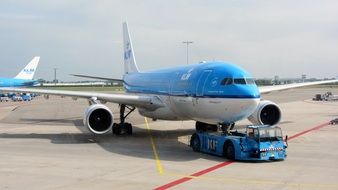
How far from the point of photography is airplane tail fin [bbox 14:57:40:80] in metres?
83.9

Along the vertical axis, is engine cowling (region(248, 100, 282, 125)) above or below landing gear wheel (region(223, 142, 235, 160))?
above

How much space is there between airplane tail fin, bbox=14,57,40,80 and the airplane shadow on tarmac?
58.6 m

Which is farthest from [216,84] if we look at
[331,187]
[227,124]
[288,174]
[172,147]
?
[331,187]

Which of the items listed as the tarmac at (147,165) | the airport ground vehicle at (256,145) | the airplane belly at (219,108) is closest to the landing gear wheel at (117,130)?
the tarmac at (147,165)

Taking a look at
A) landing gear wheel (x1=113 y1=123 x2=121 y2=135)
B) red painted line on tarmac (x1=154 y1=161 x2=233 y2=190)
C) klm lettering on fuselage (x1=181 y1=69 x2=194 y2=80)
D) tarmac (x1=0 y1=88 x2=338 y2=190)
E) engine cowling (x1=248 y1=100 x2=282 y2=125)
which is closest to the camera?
red painted line on tarmac (x1=154 y1=161 x2=233 y2=190)

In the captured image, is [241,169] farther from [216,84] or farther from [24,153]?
[24,153]

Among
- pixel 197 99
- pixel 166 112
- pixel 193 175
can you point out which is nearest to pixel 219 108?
pixel 197 99

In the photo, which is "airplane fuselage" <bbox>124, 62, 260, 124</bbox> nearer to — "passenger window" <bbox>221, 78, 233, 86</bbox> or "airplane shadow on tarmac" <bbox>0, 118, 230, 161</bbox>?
"passenger window" <bbox>221, 78, 233, 86</bbox>

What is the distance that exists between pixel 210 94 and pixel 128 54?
2198 cm

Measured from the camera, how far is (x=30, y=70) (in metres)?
85.3

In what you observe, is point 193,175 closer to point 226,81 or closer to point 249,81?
point 226,81

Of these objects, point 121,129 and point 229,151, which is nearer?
point 229,151

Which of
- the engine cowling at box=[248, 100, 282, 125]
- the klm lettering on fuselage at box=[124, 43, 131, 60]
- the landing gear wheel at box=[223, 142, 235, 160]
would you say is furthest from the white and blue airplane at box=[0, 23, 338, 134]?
the klm lettering on fuselage at box=[124, 43, 131, 60]

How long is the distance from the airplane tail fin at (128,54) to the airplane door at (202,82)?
1751cm
